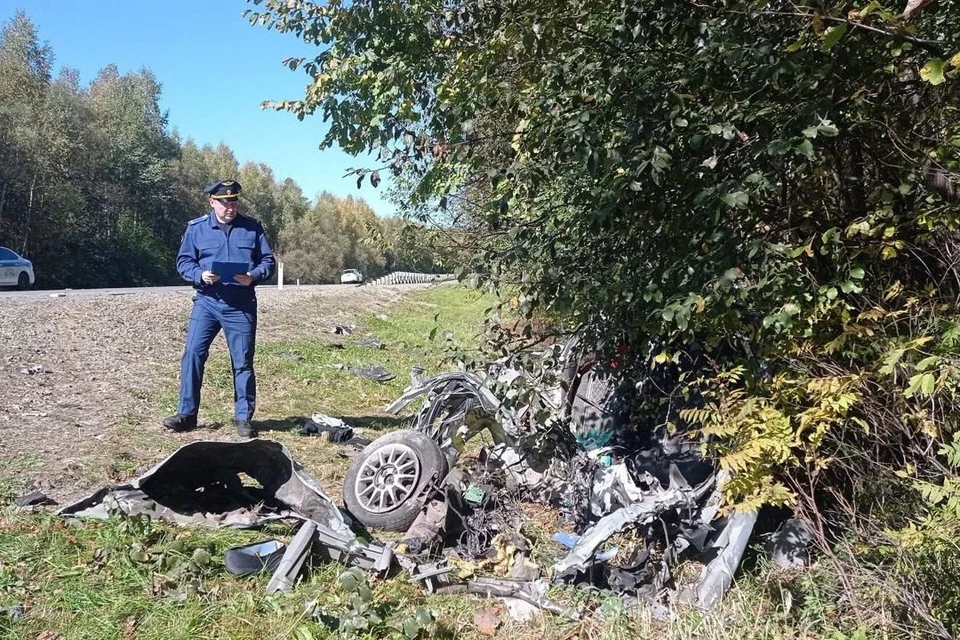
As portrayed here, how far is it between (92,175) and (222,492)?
49.6 meters

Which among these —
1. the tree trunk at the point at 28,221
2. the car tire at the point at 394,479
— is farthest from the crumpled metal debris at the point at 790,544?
the tree trunk at the point at 28,221

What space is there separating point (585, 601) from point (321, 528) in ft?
4.75

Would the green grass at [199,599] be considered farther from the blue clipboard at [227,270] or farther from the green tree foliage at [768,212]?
the blue clipboard at [227,270]

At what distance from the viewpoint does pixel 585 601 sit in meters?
3.75

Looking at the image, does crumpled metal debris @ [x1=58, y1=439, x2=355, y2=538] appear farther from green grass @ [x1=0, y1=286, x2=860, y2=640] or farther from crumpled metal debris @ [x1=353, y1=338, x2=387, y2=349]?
crumpled metal debris @ [x1=353, y1=338, x2=387, y2=349]

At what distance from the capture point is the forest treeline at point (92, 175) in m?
39.0

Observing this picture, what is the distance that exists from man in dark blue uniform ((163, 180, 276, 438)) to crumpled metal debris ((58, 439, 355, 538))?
186cm

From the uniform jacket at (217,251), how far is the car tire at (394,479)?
7.73 ft

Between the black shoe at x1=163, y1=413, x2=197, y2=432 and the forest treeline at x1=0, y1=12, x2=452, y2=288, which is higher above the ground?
the forest treeline at x1=0, y1=12, x2=452, y2=288

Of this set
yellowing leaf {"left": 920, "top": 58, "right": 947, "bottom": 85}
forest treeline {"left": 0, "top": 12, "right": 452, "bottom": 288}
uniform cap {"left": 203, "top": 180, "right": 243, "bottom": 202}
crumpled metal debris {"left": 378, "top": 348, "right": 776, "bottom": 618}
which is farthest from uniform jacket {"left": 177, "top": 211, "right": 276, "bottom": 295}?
forest treeline {"left": 0, "top": 12, "right": 452, "bottom": 288}

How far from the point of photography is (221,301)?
258 inches

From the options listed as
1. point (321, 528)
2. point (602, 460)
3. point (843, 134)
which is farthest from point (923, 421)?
point (321, 528)

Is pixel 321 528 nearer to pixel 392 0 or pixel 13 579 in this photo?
pixel 13 579

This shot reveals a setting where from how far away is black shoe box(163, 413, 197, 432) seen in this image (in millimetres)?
6551
